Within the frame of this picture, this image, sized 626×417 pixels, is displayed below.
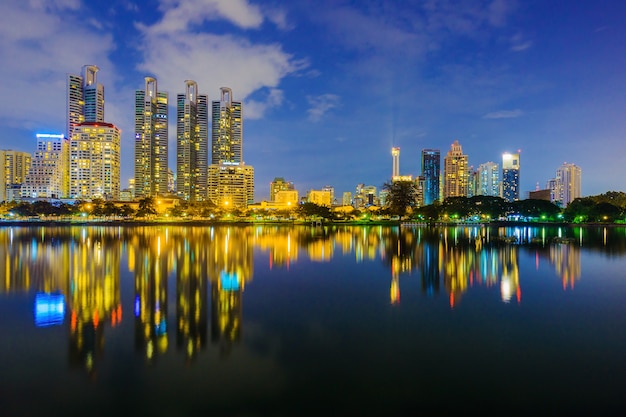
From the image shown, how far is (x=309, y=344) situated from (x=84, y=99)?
198m

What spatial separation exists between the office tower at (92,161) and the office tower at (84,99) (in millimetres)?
35948

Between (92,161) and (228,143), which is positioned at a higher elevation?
(228,143)

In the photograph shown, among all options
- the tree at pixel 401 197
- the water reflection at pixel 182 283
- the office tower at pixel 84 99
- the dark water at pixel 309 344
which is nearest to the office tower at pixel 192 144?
the office tower at pixel 84 99

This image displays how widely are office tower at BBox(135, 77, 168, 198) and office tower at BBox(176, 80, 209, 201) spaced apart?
21.9 feet

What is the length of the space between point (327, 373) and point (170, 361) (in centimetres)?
323

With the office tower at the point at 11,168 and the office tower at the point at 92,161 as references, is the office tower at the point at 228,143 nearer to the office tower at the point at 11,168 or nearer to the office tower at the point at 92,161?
the office tower at the point at 92,161

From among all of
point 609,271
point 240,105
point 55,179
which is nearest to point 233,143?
point 240,105

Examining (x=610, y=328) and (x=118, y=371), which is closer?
(x=118, y=371)

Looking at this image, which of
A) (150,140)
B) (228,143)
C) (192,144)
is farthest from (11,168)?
(228,143)

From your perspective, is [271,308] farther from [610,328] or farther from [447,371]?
[610,328]

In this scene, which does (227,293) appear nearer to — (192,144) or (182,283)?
(182,283)

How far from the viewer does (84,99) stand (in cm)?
16812

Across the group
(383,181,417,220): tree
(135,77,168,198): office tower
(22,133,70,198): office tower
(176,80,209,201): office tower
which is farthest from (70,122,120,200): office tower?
(383,181,417,220): tree

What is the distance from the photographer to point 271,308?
Answer: 37.6 ft
